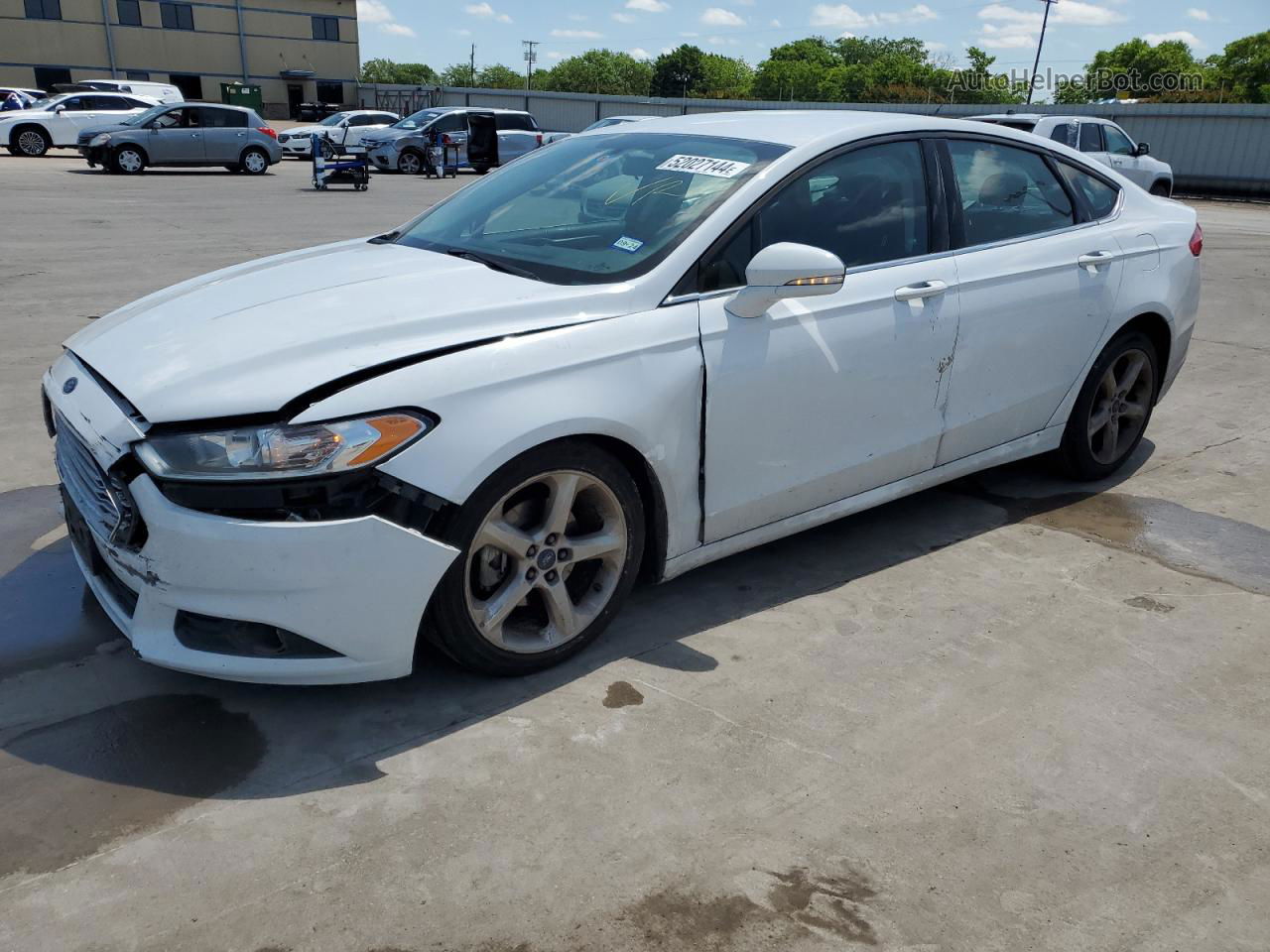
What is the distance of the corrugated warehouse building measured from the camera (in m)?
57.8

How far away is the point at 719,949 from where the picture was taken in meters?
2.23

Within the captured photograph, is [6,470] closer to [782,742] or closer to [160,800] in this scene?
[160,800]

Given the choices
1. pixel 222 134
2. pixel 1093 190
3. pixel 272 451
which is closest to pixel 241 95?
pixel 222 134

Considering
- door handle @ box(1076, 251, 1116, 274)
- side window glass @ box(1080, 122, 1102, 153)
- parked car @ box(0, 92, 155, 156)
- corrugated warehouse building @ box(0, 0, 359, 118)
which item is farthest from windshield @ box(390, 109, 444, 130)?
corrugated warehouse building @ box(0, 0, 359, 118)

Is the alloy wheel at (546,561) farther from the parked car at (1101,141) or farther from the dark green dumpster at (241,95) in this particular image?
the dark green dumpster at (241,95)

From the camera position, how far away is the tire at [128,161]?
22.7 metres

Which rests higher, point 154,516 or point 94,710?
point 154,516

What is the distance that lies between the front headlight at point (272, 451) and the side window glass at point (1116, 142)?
19487 millimetres

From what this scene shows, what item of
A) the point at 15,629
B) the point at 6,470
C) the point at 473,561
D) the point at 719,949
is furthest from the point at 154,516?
the point at 6,470

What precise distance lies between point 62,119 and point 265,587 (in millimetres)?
29561

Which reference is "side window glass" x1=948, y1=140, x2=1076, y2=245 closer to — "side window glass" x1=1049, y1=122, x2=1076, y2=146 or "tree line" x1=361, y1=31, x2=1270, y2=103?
"side window glass" x1=1049, y1=122, x2=1076, y2=146

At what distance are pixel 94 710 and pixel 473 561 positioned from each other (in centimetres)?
115

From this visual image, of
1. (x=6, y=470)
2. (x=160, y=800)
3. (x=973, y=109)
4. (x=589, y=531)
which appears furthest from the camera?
(x=973, y=109)

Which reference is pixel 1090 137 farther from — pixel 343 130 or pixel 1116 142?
pixel 343 130
